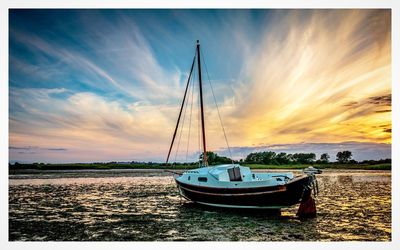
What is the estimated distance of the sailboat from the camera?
35.1 ft

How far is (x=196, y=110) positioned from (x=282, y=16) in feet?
15.5

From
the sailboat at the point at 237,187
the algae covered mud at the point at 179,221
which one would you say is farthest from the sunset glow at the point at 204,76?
the algae covered mud at the point at 179,221

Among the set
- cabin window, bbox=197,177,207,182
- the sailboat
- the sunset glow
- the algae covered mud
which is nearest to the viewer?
the algae covered mud

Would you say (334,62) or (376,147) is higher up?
(334,62)

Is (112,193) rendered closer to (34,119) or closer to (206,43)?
(34,119)

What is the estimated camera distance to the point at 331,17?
33.9 ft

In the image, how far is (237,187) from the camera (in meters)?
11.3

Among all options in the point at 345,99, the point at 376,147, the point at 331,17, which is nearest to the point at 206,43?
the point at 331,17

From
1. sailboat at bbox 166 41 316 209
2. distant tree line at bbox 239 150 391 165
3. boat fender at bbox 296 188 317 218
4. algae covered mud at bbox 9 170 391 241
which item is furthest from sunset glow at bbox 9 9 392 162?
boat fender at bbox 296 188 317 218

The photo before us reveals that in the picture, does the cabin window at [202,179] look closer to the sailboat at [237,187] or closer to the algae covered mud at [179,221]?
the sailboat at [237,187]

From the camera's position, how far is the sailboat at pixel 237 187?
35.1ft

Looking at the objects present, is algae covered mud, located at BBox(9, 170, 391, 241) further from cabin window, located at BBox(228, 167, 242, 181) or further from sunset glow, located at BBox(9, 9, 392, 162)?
sunset glow, located at BBox(9, 9, 392, 162)

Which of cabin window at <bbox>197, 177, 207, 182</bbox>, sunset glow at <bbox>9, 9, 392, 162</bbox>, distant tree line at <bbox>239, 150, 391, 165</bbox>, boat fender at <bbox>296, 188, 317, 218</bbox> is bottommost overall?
boat fender at <bbox>296, 188, 317, 218</bbox>

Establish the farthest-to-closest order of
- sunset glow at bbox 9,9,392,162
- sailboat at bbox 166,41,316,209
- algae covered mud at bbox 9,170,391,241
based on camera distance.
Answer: sailboat at bbox 166,41,316,209 → sunset glow at bbox 9,9,392,162 → algae covered mud at bbox 9,170,391,241
